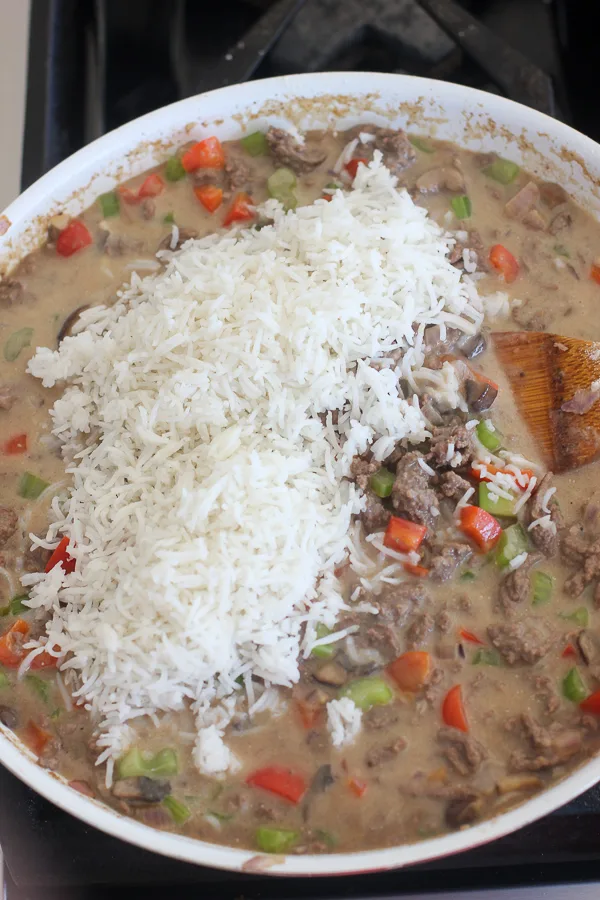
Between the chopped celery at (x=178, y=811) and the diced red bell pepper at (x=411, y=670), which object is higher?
the chopped celery at (x=178, y=811)

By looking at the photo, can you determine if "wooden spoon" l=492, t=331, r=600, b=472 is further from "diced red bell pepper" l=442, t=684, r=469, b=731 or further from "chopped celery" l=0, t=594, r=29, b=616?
"chopped celery" l=0, t=594, r=29, b=616

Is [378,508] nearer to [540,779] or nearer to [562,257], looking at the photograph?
[540,779]

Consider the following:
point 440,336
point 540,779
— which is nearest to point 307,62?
point 440,336

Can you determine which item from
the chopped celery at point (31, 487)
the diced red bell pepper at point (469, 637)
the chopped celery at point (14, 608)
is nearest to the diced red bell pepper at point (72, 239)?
the chopped celery at point (31, 487)

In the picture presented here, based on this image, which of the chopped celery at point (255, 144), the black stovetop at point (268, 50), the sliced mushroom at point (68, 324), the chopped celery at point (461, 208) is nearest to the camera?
the sliced mushroom at point (68, 324)

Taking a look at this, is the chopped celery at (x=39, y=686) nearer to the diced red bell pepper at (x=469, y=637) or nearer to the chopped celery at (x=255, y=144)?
the diced red bell pepper at (x=469, y=637)

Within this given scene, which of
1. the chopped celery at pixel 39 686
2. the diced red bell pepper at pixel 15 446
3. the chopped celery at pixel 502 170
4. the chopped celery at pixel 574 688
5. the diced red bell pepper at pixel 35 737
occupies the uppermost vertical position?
the diced red bell pepper at pixel 15 446

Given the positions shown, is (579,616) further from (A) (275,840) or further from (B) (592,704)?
(A) (275,840)
